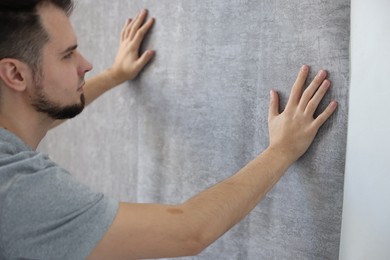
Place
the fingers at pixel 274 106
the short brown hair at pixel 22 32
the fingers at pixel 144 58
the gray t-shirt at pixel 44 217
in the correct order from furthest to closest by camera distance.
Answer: the fingers at pixel 144 58, the fingers at pixel 274 106, the short brown hair at pixel 22 32, the gray t-shirt at pixel 44 217

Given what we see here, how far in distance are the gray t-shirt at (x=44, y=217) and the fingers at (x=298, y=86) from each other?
18.3 inches

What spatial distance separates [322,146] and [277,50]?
25 centimetres

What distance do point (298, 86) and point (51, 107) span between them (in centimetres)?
56

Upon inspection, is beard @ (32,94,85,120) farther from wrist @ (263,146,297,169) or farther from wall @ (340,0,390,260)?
wall @ (340,0,390,260)

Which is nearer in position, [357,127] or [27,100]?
[357,127]

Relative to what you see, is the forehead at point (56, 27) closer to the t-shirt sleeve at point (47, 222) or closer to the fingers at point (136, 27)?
the t-shirt sleeve at point (47, 222)

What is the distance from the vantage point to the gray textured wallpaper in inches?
44.5

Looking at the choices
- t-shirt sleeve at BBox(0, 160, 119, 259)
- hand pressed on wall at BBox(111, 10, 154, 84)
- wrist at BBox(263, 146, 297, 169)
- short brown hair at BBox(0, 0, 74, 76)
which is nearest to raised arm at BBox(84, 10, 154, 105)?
hand pressed on wall at BBox(111, 10, 154, 84)

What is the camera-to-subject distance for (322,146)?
44.9 inches

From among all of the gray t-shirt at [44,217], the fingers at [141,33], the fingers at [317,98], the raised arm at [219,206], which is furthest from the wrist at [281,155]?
the fingers at [141,33]

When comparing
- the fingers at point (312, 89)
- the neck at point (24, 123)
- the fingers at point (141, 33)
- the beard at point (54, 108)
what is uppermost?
the fingers at point (141, 33)

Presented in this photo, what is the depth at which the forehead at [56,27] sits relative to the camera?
113cm

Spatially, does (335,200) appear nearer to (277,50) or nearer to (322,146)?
(322,146)

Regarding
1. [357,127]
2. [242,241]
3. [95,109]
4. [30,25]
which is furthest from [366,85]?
[95,109]
